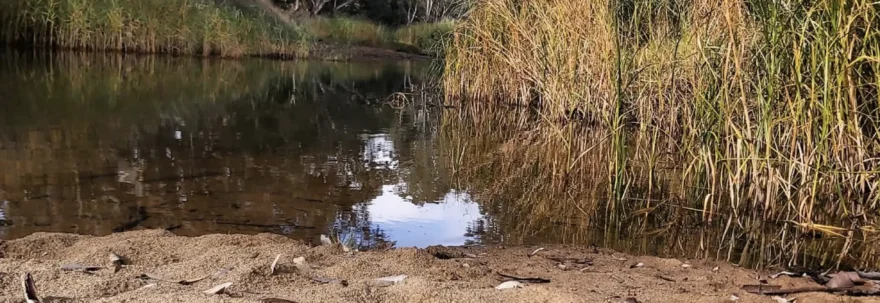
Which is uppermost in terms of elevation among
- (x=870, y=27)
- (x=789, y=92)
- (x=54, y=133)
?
(x=870, y=27)

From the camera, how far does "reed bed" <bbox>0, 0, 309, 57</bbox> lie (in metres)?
13.9

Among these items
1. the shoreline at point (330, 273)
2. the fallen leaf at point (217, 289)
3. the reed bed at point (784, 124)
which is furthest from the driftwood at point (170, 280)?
the reed bed at point (784, 124)

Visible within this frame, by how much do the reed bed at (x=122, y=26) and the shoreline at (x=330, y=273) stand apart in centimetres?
1299

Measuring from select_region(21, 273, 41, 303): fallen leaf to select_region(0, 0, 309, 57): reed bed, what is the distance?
1354 cm

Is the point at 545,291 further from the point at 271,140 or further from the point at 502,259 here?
the point at 271,140

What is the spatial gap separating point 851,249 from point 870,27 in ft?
2.95

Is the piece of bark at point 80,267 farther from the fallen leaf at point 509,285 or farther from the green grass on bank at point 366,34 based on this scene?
the green grass on bank at point 366,34

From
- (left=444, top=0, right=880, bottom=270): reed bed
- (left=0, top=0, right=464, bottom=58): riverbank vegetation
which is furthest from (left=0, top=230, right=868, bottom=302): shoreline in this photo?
(left=0, top=0, right=464, bottom=58): riverbank vegetation

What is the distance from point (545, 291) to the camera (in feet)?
6.21

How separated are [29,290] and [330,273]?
0.74m

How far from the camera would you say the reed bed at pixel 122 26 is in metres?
13.9

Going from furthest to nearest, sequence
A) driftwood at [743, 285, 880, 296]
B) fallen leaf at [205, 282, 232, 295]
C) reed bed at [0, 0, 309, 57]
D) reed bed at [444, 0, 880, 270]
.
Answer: reed bed at [0, 0, 309, 57] < reed bed at [444, 0, 880, 270] < driftwood at [743, 285, 880, 296] < fallen leaf at [205, 282, 232, 295]

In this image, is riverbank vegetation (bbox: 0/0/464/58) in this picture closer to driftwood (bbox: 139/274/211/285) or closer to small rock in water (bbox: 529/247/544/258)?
small rock in water (bbox: 529/247/544/258)

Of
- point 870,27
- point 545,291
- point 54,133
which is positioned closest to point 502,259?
point 545,291
